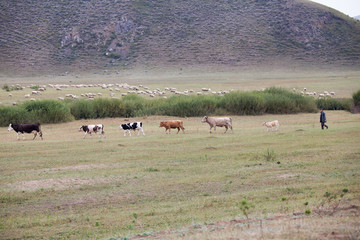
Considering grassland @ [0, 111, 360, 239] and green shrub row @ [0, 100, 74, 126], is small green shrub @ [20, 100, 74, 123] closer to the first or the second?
green shrub row @ [0, 100, 74, 126]

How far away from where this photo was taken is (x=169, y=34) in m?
96.6

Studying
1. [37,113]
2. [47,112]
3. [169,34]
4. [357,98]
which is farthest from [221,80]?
[37,113]

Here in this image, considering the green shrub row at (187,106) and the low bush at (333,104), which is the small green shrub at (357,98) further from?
the low bush at (333,104)

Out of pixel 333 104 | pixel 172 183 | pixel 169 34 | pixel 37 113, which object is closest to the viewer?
pixel 172 183

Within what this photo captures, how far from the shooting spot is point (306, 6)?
104 m

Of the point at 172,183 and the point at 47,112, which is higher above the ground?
the point at 47,112

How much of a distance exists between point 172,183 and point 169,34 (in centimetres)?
8374

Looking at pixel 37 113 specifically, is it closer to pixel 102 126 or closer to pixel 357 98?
pixel 102 126

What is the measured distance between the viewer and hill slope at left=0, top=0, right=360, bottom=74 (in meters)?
88.8

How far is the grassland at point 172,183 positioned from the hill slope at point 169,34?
64829 millimetres

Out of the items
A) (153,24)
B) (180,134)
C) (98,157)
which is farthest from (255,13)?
(98,157)

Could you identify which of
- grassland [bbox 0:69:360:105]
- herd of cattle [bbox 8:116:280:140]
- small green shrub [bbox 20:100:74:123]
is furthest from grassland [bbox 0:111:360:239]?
grassland [bbox 0:69:360:105]

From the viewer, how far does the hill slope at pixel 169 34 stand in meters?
88.8

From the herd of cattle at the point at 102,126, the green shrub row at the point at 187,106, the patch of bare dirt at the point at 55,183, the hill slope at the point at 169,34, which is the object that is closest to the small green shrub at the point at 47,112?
the green shrub row at the point at 187,106
